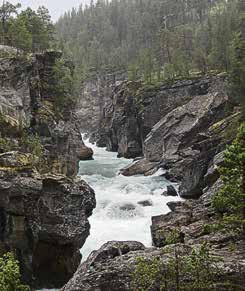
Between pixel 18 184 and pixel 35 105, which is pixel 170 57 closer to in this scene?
pixel 35 105

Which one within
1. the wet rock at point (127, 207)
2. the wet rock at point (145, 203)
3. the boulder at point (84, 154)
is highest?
the wet rock at point (127, 207)

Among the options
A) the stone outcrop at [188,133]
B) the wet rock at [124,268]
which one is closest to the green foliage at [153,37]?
the stone outcrop at [188,133]

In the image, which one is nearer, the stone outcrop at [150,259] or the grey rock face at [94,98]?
the stone outcrop at [150,259]

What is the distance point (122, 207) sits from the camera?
1666 inches

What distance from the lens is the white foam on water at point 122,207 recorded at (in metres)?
36.4

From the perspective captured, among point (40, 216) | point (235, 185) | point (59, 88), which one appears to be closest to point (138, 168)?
point (59, 88)

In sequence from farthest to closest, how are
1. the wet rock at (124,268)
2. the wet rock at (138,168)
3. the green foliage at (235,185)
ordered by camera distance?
the wet rock at (138,168) < the green foliage at (235,185) < the wet rock at (124,268)

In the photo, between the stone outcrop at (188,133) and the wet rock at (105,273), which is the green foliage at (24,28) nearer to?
the stone outcrop at (188,133)

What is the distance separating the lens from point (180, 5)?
466 ft

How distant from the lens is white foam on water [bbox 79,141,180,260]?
36.4 metres

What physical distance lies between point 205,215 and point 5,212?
49.5ft

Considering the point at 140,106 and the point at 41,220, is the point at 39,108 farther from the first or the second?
the point at 140,106

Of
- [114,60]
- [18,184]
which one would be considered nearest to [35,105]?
[18,184]

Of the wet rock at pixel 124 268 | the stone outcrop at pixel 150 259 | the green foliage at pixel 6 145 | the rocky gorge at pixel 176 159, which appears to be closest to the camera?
the stone outcrop at pixel 150 259
